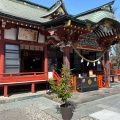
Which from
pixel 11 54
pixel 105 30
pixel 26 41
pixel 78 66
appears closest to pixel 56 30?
pixel 26 41

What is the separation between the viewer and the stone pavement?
25.0 feet

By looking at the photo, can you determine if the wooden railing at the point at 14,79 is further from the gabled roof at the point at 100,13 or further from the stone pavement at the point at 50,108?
the gabled roof at the point at 100,13

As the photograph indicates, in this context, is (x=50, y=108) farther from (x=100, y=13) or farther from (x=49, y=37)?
(x=100, y=13)

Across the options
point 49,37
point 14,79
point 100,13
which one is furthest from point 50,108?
point 100,13

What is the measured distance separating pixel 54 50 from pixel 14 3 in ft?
19.9

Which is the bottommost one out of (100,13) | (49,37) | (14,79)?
(14,79)

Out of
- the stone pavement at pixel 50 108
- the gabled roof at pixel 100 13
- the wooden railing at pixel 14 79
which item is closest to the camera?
the stone pavement at pixel 50 108

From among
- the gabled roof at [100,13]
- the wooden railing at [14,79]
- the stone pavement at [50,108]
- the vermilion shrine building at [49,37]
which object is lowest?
the stone pavement at [50,108]

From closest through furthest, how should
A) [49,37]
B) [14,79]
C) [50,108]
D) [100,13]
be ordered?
[50,108] < [14,79] < [100,13] < [49,37]

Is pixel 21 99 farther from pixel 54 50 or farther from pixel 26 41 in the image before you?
pixel 54 50

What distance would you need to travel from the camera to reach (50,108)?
8.97 m

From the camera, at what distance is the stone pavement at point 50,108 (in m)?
7.63

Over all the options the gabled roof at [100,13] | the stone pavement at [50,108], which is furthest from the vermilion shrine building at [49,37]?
the stone pavement at [50,108]

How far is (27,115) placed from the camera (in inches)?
312
